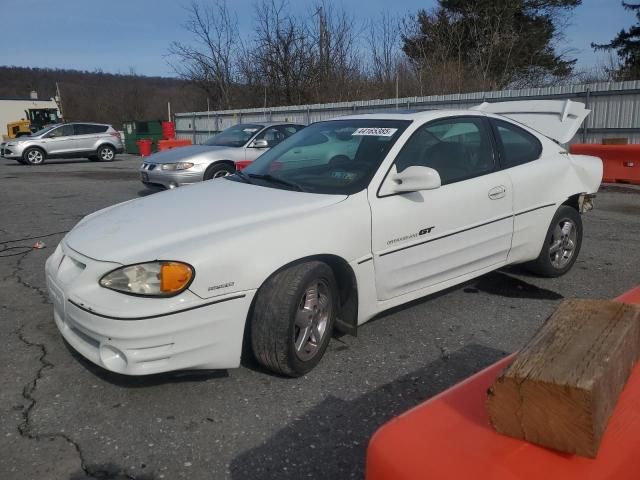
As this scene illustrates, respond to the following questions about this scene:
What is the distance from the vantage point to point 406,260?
3.44 m

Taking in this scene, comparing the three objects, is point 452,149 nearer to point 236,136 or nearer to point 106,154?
point 236,136

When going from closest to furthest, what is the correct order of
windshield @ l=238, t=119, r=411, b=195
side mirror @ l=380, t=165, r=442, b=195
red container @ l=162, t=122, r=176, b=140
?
side mirror @ l=380, t=165, r=442, b=195 < windshield @ l=238, t=119, r=411, b=195 < red container @ l=162, t=122, r=176, b=140

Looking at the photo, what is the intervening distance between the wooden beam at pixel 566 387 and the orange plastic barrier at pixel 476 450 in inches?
1.4

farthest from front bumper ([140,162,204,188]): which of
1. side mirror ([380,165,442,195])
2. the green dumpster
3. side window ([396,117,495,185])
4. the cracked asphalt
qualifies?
the green dumpster

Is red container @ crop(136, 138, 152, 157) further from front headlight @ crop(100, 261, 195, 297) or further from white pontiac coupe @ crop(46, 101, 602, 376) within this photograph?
front headlight @ crop(100, 261, 195, 297)

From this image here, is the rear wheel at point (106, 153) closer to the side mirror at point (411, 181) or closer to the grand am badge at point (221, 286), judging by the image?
the side mirror at point (411, 181)

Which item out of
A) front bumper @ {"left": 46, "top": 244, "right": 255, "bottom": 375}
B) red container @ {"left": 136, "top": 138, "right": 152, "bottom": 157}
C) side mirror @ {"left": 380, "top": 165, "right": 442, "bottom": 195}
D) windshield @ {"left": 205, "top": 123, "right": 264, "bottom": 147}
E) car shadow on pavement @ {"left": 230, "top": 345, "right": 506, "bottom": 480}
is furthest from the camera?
red container @ {"left": 136, "top": 138, "right": 152, "bottom": 157}

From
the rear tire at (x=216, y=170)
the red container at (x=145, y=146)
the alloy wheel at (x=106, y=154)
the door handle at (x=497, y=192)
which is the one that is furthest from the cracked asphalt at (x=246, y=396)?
the red container at (x=145, y=146)

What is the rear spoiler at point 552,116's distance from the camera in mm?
5000

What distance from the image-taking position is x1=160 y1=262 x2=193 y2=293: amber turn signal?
264cm

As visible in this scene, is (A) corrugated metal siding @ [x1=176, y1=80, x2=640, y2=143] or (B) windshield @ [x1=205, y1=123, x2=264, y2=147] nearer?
(B) windshield @ [x1=205, y1=123, x2=264, y2=147]

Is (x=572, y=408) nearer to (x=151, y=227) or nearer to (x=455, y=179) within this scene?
(x=151, y=227)

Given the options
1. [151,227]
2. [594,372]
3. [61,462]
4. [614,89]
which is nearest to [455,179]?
[151,227]

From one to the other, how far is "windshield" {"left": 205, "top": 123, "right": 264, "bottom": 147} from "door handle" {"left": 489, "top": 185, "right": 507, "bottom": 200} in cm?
685
